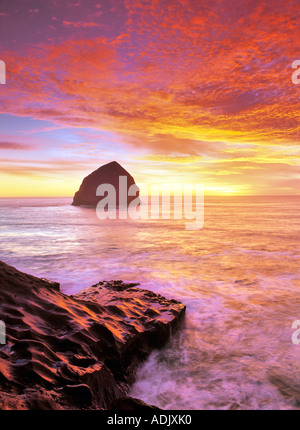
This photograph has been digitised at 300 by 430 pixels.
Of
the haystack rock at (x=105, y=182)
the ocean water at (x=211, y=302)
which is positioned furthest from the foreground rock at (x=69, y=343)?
the haystack rock at (x=105, y=182)

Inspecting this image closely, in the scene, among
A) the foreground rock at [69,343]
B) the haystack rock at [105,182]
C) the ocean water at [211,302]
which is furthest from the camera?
the haystack rock at [105,182]

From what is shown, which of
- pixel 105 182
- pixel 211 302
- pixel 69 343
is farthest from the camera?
pixel 105 182

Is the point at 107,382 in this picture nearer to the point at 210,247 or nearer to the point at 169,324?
the point at 169,324

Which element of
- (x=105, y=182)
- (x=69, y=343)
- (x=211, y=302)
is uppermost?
(x=105, y=182)

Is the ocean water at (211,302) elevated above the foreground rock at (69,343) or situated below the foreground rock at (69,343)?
below

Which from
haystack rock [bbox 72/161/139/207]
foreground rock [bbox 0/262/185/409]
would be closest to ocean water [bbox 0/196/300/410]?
foreground rock [bbox 0/262/185/409]

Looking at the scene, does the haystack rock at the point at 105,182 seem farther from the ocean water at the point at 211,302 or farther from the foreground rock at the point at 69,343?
the foreground rock at the point at 69,343

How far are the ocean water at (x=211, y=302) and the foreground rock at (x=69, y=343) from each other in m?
0.41

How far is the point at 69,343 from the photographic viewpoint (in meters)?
2.91

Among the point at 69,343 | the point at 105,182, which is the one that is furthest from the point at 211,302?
the point at 105,182

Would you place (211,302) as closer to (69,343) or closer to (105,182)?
(69,343)

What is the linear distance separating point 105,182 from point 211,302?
194 feet

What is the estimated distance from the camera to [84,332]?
3.15m

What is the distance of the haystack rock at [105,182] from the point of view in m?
61.7
